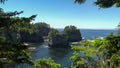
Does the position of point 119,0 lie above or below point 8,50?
above

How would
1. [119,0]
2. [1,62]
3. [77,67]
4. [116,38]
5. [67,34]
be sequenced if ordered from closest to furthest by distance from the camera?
[1,62], [119,0], [116,38], [77,67], [67,34]

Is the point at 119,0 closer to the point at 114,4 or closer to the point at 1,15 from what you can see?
the point at 114,4

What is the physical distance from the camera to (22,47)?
16.5 m

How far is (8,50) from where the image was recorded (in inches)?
627

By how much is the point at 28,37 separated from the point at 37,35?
5.83 m

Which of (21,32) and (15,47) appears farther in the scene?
(21,32)

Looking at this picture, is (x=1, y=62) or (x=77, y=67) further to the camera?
(x=77, y=67)

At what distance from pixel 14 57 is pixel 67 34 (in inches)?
5848

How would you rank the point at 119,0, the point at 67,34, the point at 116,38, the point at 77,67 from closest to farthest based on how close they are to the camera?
the point at 119,0, the point at 116,38, the point at 77,67, the point at 67,34

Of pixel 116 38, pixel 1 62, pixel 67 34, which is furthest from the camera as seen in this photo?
pixel 67 34

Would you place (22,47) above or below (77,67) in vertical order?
above

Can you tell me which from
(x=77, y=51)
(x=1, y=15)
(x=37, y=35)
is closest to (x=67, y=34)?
(x=37, y=35)

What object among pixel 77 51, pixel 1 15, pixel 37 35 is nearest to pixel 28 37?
pixel 37 35

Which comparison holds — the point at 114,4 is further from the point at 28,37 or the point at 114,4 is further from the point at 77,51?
the point at 28,37
